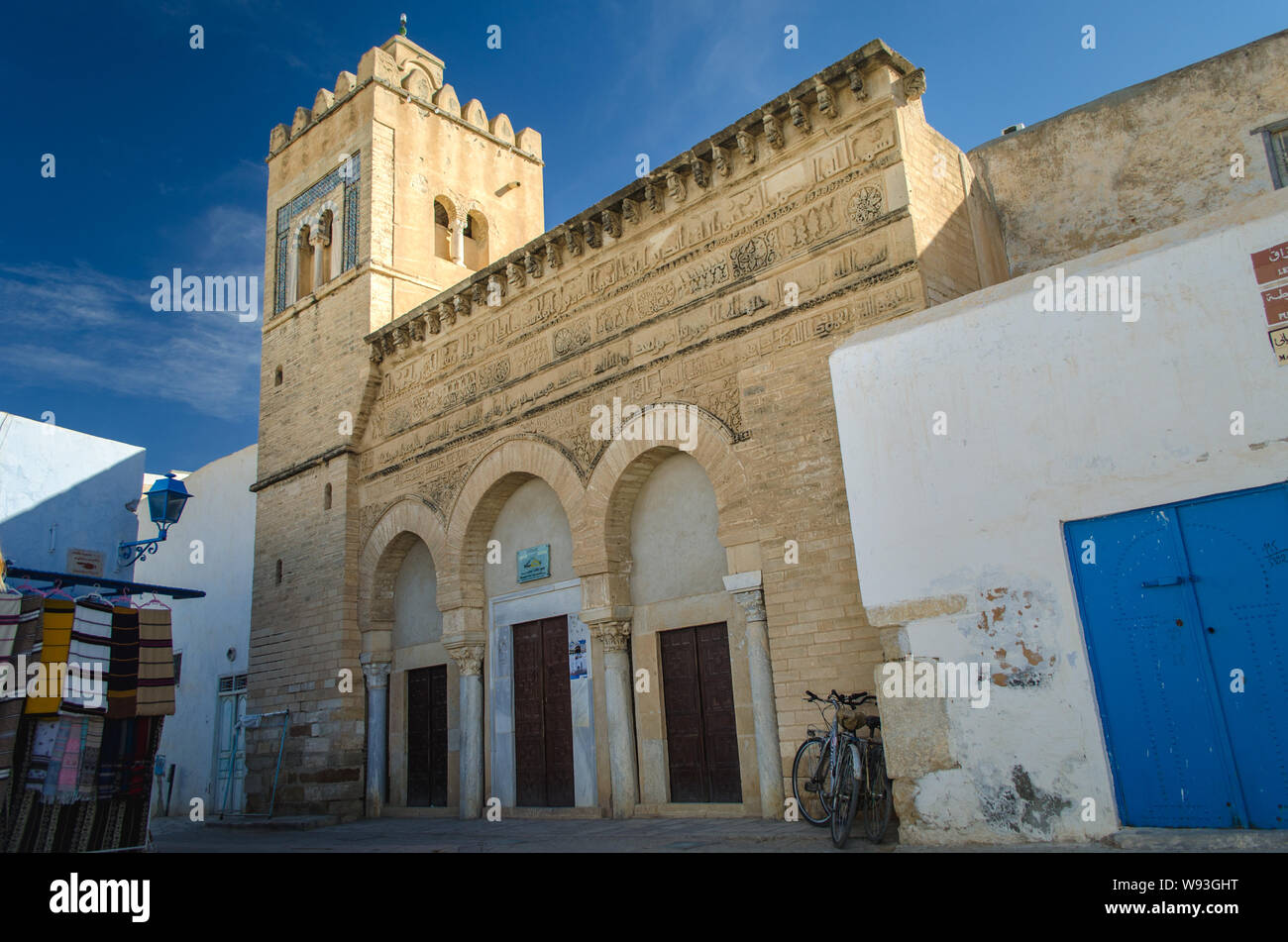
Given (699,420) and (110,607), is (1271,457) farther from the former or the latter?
(110,607)

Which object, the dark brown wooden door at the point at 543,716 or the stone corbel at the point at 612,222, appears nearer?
the dark brown wooden door at the point at 543,716

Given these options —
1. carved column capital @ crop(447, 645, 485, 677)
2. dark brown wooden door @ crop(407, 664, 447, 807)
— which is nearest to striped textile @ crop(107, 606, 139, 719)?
carved column capital @ crop(447, 645, 485, 677)

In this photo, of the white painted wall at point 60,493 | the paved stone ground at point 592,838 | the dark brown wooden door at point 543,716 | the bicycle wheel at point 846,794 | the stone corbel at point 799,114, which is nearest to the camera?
the paved stone ground at point 592,838

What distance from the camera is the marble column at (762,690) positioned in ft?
24.3

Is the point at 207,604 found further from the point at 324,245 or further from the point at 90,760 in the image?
the point at 90,760

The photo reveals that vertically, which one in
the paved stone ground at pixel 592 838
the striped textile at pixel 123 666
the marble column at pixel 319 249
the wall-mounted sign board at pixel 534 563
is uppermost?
the marble column at pixel 319 249

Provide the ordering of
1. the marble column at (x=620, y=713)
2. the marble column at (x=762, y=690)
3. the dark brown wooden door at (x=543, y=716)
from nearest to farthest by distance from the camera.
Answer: the marble column at (x=762, y=690)
the marble column at (x=620, y=713)
the dark brown wooden door at (x=543, y=716)

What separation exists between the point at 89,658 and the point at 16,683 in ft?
1.77

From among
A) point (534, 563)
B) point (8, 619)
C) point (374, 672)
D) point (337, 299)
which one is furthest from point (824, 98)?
point (374, 672)

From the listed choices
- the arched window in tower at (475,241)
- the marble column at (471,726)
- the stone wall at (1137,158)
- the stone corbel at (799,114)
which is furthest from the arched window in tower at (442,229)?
the stone wall at (1137,158)

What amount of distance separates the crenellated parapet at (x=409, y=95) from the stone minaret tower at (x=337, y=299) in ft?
0.09

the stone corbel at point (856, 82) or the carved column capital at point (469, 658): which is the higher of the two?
the stone corbel at point (856, 82)

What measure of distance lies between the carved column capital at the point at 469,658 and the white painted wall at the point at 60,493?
15.5ft

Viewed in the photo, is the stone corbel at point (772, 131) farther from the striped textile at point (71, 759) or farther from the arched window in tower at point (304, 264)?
the arched window in tower at point (304, 264)
